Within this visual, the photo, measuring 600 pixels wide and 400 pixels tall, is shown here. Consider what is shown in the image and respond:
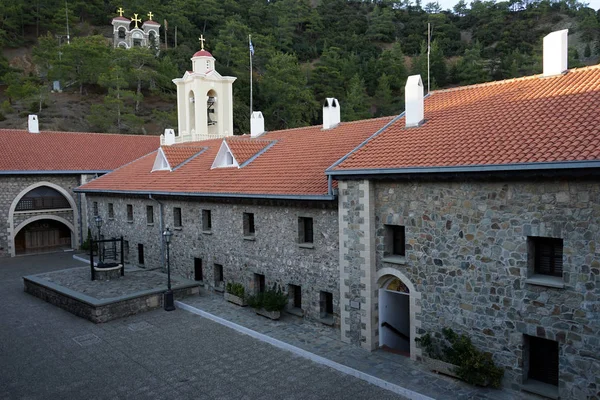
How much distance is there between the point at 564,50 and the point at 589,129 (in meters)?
4.53

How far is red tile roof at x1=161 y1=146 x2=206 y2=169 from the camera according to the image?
22.5 meters

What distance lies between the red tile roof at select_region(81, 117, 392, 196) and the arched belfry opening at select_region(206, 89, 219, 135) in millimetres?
4880

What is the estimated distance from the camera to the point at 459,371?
9.82 meters

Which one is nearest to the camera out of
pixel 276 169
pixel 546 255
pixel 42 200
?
pixel 546 255

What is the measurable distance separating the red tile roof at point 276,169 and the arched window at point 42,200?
7.85m

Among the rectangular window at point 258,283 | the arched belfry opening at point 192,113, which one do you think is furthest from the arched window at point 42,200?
the rectangular window at point 258,283

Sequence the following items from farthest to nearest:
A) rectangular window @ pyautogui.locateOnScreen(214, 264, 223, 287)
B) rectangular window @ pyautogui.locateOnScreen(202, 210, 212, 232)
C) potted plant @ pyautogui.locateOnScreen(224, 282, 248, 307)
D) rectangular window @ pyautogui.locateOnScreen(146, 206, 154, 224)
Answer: rectangular window @ pyautogui.locateOnScreen(146, 206, 154, 224) < rectangular window @ pyautogui.locateOnScreen(202, 210, 212, 232) < rectangular window @ pyautogui.locateOnScreen(214, 264, 223, 287) < potted plant @ pyautogui.locateOnScreen(224, 282, 248, 307)

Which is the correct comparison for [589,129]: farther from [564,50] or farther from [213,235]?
[213,235]

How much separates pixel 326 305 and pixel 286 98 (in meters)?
40.7

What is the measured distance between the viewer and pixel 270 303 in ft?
47.4

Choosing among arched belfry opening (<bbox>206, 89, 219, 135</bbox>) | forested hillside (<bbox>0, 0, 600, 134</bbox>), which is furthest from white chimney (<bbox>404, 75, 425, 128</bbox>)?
forested hillside (<bbox>0, 0, 600, 134</bbox>)

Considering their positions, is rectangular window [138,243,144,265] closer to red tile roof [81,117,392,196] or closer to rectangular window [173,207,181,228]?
red tile roof [81,117,392,196]

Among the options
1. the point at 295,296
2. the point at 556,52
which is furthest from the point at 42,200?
the point at 556,52

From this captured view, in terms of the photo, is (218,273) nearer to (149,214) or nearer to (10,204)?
(149,214)
